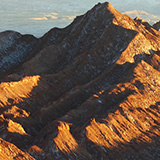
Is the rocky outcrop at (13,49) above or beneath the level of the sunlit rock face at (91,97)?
above

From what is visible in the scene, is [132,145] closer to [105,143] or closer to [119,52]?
[105,143]

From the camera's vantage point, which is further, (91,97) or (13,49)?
(13,49)

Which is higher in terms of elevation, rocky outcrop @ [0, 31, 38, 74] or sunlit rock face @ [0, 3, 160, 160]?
rocky outcrop @ [0, 31, 38, 74]

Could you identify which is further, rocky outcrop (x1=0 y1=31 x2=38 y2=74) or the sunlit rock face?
rocky outcrop (x1=0 y1=31 x2=38 y2=74)

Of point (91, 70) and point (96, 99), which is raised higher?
point (91, 70)

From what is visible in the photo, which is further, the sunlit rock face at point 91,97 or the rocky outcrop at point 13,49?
the rocky outcrop at point 13,49

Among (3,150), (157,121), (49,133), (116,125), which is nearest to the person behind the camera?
(3,150)

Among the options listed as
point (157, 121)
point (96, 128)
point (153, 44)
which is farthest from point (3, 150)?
point (153, 44)

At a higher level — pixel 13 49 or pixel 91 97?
pixel 13 49
